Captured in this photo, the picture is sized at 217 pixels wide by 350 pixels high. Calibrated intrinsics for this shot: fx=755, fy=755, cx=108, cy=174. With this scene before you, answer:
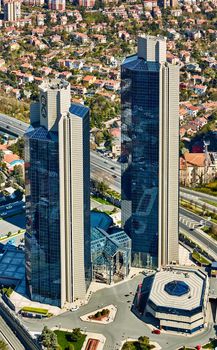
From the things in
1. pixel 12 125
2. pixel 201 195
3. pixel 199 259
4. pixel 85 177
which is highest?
pixel 85 177

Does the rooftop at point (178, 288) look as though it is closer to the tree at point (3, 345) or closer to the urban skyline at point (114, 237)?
the urban skyline at point (114, 237)

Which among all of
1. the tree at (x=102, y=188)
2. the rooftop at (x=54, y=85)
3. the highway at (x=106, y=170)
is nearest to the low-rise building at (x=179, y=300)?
the rooftop at (x=54, y=85)

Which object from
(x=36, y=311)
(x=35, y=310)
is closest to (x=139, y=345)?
(x=36, y=311)

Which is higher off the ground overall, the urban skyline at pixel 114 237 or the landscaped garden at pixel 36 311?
the urban skyline at pixel 114 237

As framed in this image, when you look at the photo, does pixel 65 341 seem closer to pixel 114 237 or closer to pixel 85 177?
pixel 114 237

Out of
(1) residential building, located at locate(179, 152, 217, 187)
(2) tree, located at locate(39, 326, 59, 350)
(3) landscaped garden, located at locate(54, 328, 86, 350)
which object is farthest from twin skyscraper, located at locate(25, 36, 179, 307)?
(1) residential building, located at locate(179, 152, 217, 187)
